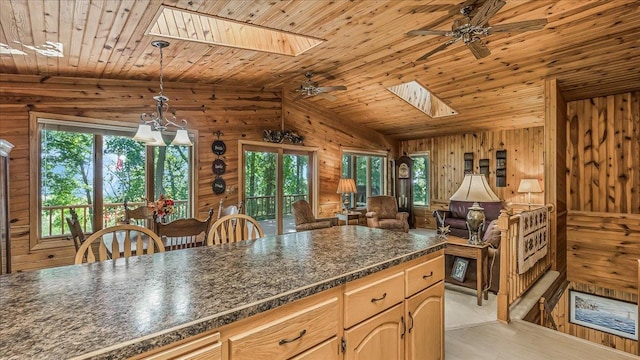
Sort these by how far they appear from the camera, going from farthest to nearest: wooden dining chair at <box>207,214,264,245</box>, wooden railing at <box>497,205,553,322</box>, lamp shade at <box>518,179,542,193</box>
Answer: lamp shade at <box>518,179,542,193</box>
wooden railing at <box>497,205,553,322</box>
wooden dining chair at <box>207,214,264,245</box>

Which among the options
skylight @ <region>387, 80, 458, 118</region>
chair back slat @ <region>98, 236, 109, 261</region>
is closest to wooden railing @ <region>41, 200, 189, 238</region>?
chair back slat @ <region>98, 236, 109, 261</region>

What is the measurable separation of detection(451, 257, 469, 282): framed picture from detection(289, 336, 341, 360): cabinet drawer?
2.79 metres

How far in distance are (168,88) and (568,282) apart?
275 inches

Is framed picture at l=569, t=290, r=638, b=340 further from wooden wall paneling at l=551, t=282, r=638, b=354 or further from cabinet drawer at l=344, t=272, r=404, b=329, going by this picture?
cabinet drawer at l=344, t=272, r=404, b=329

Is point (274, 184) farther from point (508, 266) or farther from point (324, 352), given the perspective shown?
point (324, 352)

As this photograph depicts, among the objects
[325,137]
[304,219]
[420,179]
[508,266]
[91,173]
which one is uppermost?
[325,137]

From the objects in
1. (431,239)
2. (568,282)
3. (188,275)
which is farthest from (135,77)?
(568,282)

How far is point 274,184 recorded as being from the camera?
6.05 metres

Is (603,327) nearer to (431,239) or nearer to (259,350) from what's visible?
(431,239)

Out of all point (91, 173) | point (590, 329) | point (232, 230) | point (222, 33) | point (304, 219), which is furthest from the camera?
point (304, 219)

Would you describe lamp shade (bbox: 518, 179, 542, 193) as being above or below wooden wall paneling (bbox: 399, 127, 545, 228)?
below

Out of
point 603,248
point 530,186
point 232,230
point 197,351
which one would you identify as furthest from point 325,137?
point 197,351

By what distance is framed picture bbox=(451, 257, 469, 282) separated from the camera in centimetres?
358

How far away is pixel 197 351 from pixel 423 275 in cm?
128
